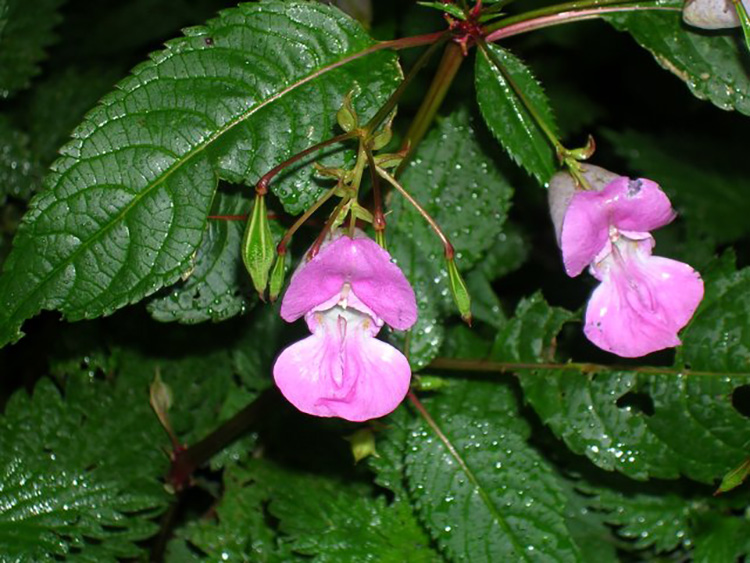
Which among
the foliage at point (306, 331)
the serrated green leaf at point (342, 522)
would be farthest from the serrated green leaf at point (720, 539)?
the serrated green leaf at point (342, 522)

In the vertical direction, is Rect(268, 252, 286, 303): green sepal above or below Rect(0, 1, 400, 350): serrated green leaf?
below

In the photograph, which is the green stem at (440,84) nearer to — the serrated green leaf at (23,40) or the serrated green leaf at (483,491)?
the serrated green leaf at (483,491)

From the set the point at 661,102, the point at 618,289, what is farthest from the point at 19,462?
the point at 661,102

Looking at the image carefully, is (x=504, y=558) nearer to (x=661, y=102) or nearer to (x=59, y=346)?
(x=59, y=346)

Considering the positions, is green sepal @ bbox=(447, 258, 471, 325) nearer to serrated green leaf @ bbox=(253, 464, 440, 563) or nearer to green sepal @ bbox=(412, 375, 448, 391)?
green sepal @ bbox=(412, 375, 448, 391)

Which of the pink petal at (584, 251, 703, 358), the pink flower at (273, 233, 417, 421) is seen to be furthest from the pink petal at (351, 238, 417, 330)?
the pink petal at (584, 251, 703, 358)

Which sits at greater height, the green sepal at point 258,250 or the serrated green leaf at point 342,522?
the green sepal at point 258,250
